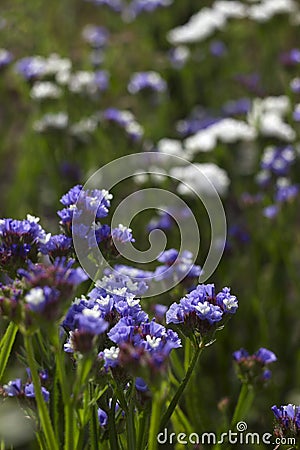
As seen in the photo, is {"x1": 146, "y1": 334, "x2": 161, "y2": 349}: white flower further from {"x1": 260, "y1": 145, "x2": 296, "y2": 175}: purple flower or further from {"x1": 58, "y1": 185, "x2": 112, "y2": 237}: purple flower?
{"x1": 260, "y1": 145, "x2": 296, "y2": 175}: purple flower

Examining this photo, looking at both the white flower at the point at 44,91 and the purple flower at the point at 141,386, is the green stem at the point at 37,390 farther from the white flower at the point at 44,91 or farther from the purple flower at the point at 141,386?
the white flower at the point at 44,91

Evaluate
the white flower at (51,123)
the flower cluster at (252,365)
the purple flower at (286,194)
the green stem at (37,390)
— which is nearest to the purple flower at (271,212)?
the purple flower at (286,194)

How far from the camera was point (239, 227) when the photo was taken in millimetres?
2615

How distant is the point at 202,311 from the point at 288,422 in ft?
0.80

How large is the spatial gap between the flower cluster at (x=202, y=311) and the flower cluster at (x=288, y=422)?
180 mm

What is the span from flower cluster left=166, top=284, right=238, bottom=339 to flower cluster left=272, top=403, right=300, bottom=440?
18 centimetres

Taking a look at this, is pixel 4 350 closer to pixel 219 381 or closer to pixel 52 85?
pixel 219 381

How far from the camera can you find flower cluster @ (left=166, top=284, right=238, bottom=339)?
1167 mm

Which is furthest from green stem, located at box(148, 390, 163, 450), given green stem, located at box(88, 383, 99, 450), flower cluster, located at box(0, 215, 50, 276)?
flower cluster, located at box(0, 215, 50, 276)

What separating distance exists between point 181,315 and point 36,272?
0.26 meters

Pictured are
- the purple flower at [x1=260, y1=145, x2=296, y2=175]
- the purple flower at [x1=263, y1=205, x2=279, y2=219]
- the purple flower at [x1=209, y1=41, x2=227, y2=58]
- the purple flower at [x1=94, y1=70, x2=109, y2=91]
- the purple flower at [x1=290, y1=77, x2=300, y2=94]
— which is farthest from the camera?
the purple flower at [x1=209, y1=41, x2=227, y2=58]

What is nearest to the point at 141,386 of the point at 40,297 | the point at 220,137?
the point at 40,297

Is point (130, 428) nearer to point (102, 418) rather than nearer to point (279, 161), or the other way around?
point (102, 418)

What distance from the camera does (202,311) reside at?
45.8 inches
